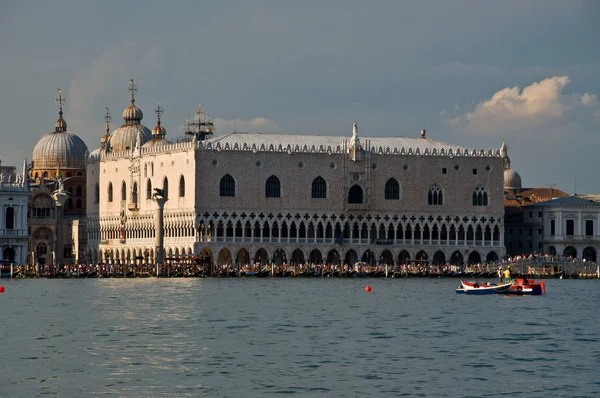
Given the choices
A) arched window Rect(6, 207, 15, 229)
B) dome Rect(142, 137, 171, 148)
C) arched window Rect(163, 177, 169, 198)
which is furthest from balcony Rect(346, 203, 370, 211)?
arched window Rect(6, 207, 15, 229)

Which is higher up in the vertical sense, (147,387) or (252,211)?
(252,211)

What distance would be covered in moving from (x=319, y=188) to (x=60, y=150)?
44059mm

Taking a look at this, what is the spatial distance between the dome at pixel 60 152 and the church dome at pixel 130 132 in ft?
26.3

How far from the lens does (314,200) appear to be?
137500 millimetres

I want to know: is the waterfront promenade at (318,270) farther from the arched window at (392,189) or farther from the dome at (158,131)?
the dome at (158,131)

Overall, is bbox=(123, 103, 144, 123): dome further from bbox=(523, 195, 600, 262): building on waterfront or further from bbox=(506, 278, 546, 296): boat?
bbox=(506, 278, 546, 296): boat

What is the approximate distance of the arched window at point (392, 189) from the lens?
462 ft

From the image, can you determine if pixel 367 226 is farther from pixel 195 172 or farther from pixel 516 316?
pixel 516 316

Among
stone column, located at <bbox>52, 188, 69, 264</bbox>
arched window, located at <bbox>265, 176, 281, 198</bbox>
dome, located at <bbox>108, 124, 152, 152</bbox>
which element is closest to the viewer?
stone column, located at <bbox>52, 188, 69, 264</bbox>

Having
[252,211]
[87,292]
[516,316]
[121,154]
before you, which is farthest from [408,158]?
[516,316]

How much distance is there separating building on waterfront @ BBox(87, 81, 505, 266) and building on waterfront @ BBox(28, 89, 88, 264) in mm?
9147

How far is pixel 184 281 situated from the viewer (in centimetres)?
Answer: 11738

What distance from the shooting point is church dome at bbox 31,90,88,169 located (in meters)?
172

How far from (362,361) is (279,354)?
11.3ft
